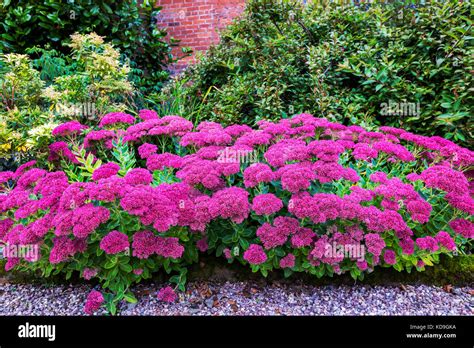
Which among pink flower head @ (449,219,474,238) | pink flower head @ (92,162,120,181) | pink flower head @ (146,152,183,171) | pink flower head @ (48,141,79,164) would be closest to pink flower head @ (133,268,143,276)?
pink flower head @ (92,162,120,181)

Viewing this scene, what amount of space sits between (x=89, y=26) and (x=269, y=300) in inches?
227

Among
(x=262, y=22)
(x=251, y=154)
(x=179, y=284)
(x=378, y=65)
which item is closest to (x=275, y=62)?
(x=262, y=22)

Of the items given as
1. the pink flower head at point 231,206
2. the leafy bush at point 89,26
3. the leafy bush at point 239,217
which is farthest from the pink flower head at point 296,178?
the leafy bush at point 89,26

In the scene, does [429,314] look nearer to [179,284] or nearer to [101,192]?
[179,284]

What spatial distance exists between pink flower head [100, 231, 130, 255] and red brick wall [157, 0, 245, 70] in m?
6.28

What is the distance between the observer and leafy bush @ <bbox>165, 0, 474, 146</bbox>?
4.07 meters

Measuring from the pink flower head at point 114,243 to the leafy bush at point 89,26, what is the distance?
3.80 m

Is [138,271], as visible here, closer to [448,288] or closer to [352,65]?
[448,288]

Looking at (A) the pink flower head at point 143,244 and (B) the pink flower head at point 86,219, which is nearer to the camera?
(B) the pink flower head at point 86,219

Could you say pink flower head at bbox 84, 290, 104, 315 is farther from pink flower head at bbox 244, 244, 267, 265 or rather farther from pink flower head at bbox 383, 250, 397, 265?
pink flower head at bbox 383, 250, 397, 265

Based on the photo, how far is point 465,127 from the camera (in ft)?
12.7

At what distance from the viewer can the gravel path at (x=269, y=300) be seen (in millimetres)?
2650

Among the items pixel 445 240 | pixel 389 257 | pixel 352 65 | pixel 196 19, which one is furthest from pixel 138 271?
pixel 196 19

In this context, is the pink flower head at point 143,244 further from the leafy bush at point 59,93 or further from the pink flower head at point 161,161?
the leafy bush at point 59,93
